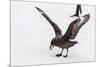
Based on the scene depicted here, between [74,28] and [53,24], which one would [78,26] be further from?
[53,24]

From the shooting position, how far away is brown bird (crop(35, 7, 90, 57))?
258 centimetres

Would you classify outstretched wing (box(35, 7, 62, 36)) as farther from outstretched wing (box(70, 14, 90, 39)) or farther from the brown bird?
outstretched wing (box(70, 14, 90, 39))

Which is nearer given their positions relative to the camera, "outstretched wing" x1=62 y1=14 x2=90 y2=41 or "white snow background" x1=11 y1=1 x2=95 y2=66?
"white snow background" x1=11 y1=1 x2=95 y2=66

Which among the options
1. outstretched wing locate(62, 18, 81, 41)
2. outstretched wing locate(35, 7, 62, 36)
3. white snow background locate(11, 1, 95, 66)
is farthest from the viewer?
outstretched wing locate(62, 18, 81, 41)

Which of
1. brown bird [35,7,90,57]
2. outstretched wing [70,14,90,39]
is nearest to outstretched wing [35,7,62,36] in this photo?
brown bird [35,7,90,57]

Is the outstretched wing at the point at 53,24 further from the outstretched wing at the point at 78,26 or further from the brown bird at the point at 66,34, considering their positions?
the outstretched wing at the point at 78,26

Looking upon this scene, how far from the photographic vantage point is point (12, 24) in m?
2.36

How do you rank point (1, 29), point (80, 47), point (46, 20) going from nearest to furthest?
point (1, 29), point (46, 20), point (80, 47)

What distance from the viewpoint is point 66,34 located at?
2641 mm

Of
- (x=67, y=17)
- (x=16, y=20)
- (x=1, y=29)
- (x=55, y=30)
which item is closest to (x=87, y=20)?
(x=67, y=17)

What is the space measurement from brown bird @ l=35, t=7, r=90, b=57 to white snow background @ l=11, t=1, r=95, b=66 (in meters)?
0.04

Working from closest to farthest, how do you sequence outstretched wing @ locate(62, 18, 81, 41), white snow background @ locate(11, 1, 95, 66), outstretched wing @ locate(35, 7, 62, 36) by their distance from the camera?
white snow background @ locate(11, 1, 95, 66) → outstretched wing @ locate(35, 7, 62, 36) → outstretched wing @ locate(62, 18, 81, 41)

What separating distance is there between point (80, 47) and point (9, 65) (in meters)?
0.96

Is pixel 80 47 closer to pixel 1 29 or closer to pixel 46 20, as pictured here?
pixel 46 20
